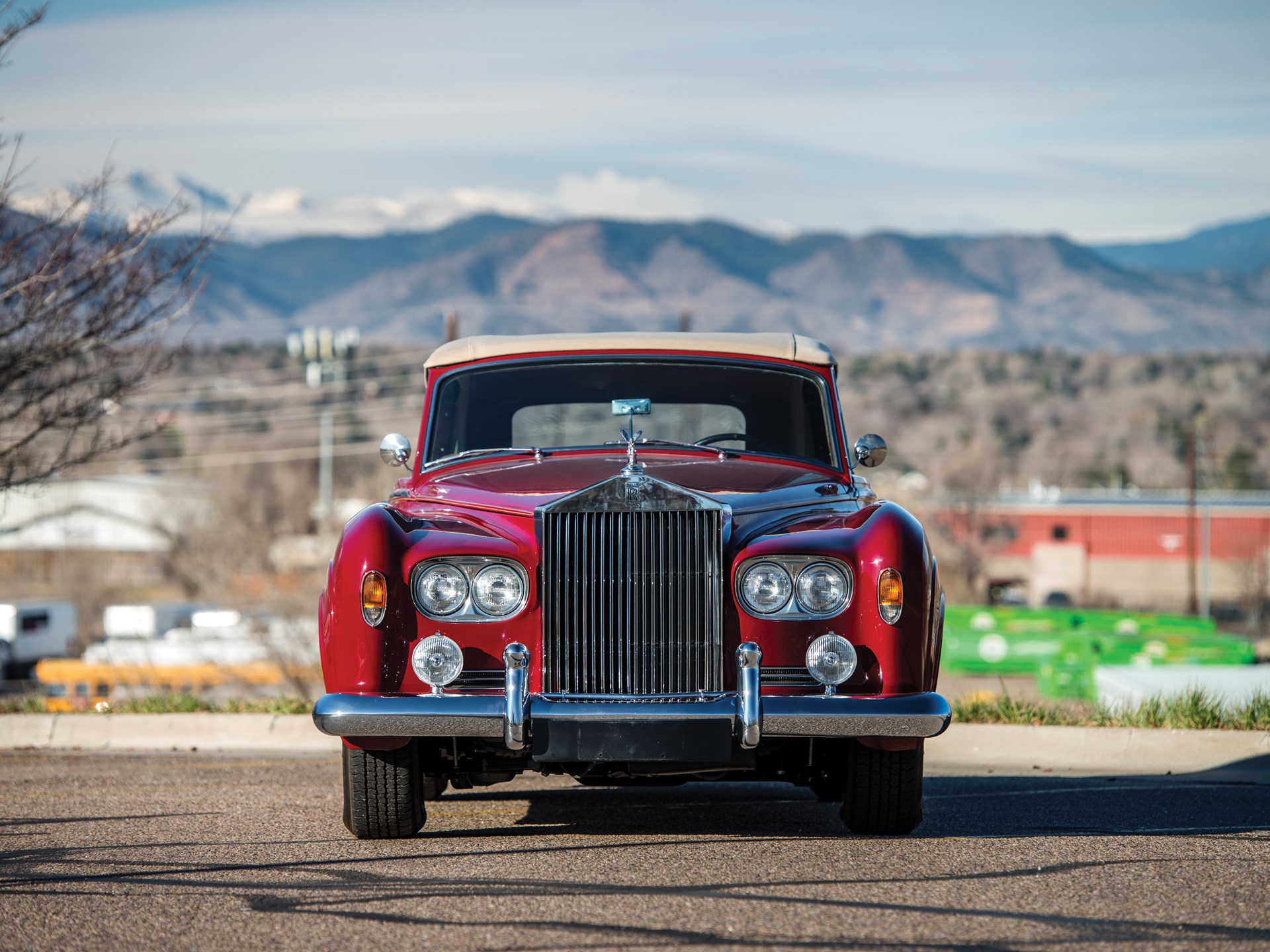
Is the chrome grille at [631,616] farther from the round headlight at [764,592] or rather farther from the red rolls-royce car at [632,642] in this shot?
the round headlight at [764,592]

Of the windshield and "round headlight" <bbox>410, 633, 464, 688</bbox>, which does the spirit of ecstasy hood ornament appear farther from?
"round headlight" <bbox>410, 633, 464, 688</bbox>

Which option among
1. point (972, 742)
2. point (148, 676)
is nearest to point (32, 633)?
point (148, 676)

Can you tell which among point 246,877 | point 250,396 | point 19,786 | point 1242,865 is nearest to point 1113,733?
point 1242,865

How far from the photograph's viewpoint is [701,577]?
17.7ft

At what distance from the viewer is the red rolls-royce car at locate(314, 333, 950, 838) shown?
17.0 ft

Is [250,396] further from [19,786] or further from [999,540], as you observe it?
[19,786]

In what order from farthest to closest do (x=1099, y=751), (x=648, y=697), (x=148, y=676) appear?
(x=148, y=676)
(x=1099, y=751)
(x=648, y=697)

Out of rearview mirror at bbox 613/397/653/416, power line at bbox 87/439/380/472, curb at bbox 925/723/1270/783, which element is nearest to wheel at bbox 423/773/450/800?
rearview mirror at bbox 613/397/653/416

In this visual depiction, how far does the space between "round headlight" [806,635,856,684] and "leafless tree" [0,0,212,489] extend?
6.70 m

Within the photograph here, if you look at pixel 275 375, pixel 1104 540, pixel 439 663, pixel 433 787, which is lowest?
pixel 1104 540

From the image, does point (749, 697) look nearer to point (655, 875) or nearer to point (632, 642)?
point (632, 642)

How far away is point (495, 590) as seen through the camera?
545 centimetres

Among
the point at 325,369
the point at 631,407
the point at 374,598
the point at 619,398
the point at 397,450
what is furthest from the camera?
the point at 325,369

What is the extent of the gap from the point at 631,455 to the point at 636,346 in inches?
47.7
